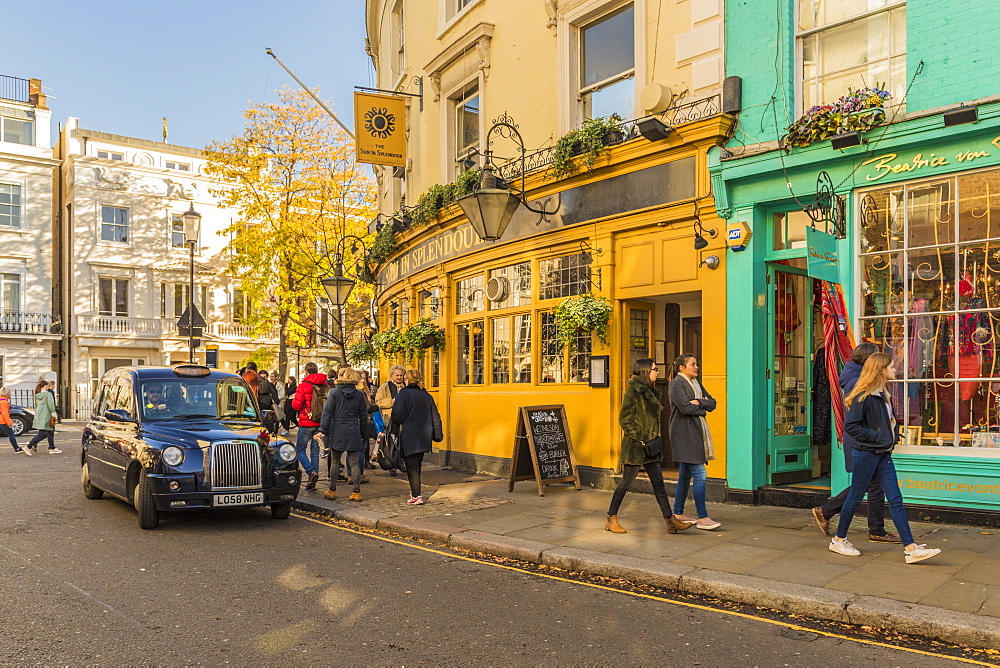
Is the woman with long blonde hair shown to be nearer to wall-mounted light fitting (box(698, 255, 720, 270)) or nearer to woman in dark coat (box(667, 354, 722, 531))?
woman in dark coat (box(667, 354, 722, 531))

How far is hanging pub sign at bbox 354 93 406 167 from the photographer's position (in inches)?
603

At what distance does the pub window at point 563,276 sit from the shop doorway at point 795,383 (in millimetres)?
2837

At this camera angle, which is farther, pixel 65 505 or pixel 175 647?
pixel 65 505

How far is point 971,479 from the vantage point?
7.82m

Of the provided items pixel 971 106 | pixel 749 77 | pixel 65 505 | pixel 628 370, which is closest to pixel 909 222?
pixel 971 106

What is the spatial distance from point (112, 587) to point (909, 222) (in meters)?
8.35

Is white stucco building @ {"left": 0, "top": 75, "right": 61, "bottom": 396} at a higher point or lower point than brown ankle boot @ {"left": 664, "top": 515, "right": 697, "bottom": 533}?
higher

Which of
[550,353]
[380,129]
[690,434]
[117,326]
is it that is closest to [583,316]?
[550,353]

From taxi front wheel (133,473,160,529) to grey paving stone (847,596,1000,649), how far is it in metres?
6.82

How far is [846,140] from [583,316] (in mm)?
3930

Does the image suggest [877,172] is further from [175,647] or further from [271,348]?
[271,348]

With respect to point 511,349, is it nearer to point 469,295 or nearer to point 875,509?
point 469,295

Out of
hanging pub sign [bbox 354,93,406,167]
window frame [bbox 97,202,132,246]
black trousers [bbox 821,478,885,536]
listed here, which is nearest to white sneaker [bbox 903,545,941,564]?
black trousers [bbox 821,478,885,536]

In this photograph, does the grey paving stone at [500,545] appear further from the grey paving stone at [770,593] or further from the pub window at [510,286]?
the pub window at [510,286]
